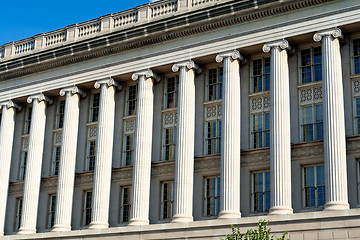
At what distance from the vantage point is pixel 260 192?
3697cm

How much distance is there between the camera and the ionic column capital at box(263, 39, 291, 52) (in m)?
36.9

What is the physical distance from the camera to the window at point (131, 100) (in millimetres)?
43594

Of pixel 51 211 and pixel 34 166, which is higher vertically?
pixel 34 166

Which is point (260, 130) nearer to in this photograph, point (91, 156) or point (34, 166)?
point (91, 156)

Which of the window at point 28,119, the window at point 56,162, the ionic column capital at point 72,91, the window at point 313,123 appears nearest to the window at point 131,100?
the ionic column capital at point 72,91

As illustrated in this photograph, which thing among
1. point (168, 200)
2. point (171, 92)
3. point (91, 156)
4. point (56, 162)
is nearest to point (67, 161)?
point (91, 156)

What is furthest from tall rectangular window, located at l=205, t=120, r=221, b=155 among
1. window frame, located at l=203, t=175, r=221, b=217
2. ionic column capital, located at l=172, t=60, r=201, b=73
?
ionic column capital, located at l=172, t=60, r=201, b=73

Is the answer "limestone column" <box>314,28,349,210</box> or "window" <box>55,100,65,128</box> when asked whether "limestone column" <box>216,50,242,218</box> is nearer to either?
"limestone column" <box>314,28,349,210</box>

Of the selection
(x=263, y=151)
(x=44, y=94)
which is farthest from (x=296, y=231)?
(x=44, y=94)

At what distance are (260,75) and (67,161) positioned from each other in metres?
14.1

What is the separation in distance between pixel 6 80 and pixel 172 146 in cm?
1529

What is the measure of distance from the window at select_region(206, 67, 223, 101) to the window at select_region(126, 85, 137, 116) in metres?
5.62

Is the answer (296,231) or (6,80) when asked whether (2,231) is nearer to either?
(6,80)

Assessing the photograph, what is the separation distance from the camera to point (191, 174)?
125ft
